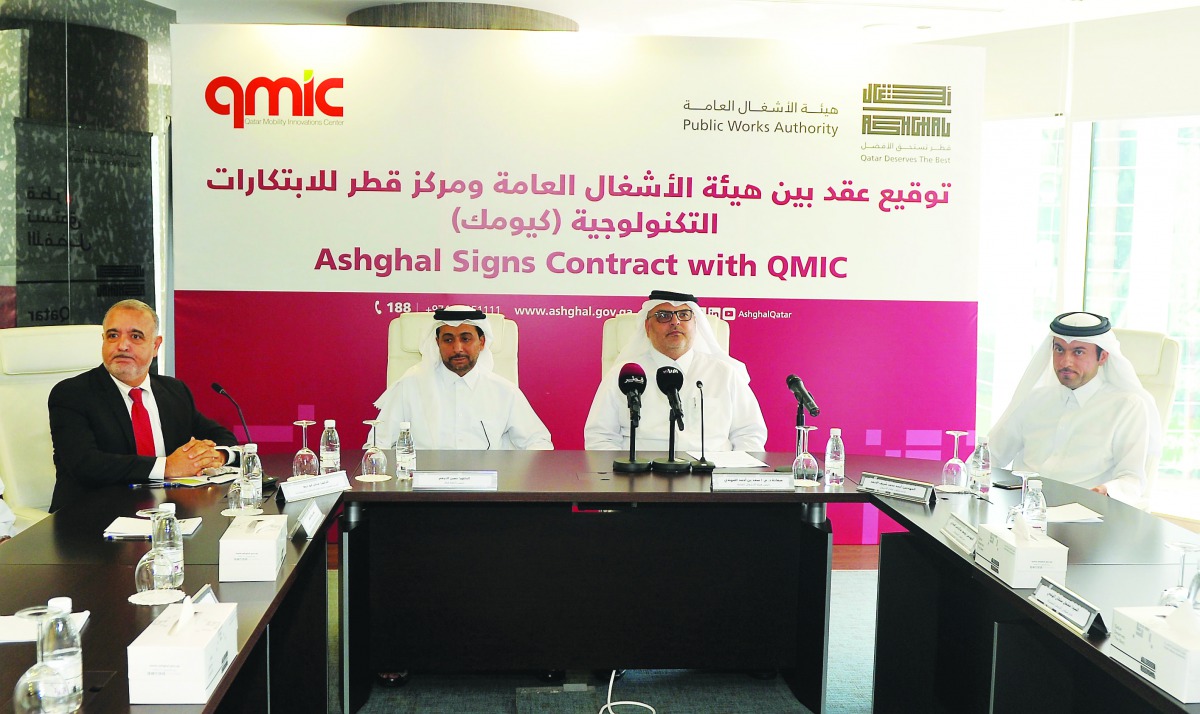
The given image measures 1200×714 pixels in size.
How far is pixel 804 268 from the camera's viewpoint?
16.9 feet

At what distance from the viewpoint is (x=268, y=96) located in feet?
16.2

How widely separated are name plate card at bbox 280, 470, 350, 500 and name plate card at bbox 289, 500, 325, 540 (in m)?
0.19

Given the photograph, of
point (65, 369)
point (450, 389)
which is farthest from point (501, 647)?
point (65, 369)

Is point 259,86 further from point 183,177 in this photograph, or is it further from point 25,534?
point 25,534

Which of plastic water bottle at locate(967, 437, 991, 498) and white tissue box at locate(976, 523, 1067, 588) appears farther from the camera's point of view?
plastic water bottle at locate(967, 437, 991, 498)

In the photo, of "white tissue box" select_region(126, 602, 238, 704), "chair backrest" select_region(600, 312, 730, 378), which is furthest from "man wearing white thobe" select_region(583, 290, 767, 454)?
"white tissue box" select_region(126, 602, 238, 704)

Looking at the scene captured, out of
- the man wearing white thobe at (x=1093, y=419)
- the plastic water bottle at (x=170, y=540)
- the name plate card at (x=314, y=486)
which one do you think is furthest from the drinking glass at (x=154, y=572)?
the man wearing white thobe at (x=1093, y=419)

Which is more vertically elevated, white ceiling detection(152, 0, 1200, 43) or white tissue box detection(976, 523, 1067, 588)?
white ceiling detection(152, 0, 1200, 43)

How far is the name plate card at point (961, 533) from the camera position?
252cm

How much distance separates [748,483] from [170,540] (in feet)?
5.66

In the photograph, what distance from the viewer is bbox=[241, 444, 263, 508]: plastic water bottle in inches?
110

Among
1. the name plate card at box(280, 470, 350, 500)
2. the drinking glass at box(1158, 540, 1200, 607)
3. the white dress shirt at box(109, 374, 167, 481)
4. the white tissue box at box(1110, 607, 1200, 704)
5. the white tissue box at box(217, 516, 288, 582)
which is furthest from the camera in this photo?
the white dress shirt at box(109, 374, 167, 481)

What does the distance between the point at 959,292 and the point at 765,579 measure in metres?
2.41

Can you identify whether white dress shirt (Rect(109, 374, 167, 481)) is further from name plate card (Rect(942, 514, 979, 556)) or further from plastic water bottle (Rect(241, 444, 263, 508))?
name plate card (Rect(942, 514, 979, 556))
